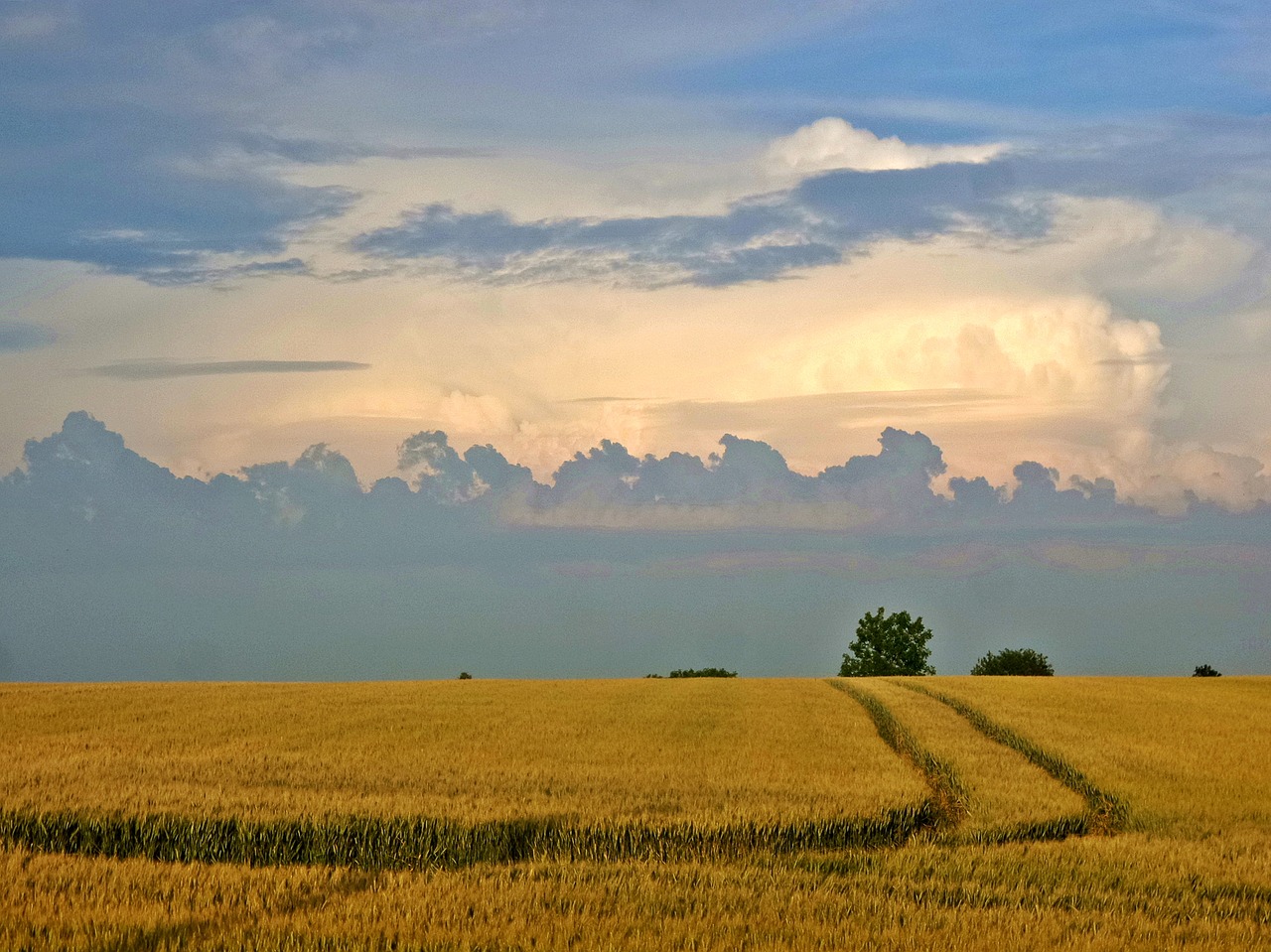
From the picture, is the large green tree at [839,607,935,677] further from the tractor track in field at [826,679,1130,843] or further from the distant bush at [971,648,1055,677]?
the tractor track in field at [826,679,1130,843]

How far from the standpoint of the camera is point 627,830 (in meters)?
18.1

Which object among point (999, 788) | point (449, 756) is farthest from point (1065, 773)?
point (449, 756)

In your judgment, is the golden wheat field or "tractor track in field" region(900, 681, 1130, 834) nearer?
the golden wheat field

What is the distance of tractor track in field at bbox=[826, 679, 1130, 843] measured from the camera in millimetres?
19641

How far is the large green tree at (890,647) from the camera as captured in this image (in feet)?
287

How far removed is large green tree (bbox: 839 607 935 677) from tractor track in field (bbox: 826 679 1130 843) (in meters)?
54.0

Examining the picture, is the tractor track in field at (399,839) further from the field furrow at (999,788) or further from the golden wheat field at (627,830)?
the field furrow at (999,788)

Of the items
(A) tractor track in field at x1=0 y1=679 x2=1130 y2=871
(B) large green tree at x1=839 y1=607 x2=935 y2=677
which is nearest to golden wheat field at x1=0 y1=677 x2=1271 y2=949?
(A) tractor track in field at x1=0 y1=679 x2=1130 y2=871

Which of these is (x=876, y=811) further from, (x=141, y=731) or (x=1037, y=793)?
(x=141, y=731)

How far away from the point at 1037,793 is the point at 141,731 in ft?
71.0

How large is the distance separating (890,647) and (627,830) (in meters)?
73.7

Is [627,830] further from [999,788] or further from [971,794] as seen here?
[999,788]

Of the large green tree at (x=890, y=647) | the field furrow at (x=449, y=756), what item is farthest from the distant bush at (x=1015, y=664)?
the field furrow at (x=449, y=756)

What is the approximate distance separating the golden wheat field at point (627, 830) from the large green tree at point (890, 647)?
54.6 meters
